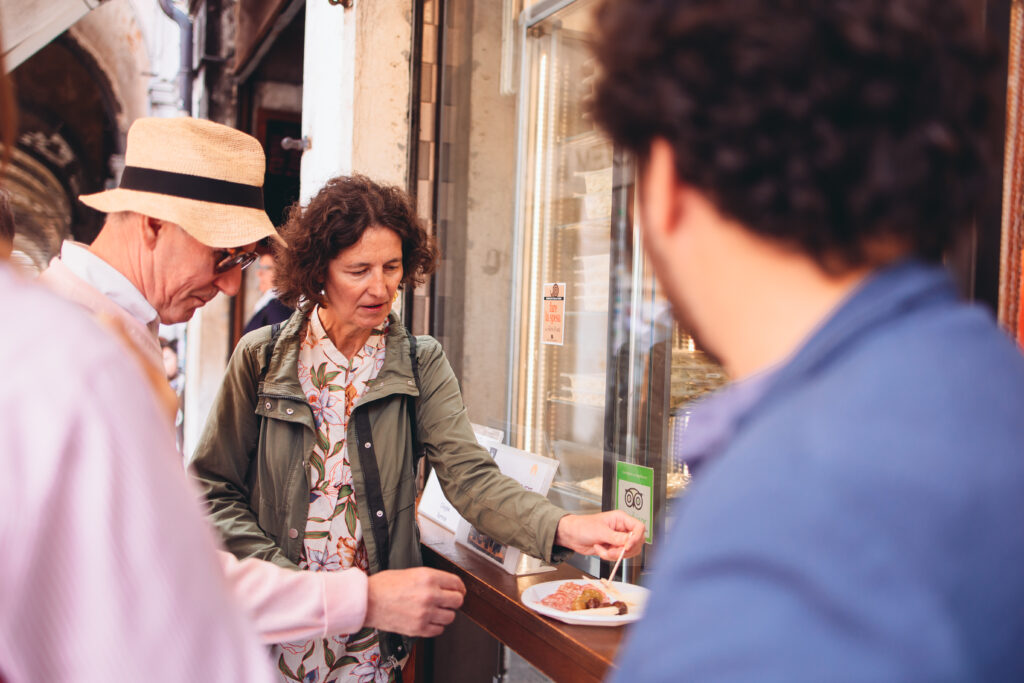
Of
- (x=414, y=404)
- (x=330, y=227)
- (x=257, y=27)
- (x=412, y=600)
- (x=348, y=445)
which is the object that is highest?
(x=257, y=27)

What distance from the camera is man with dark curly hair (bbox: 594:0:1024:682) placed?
55 centimetres

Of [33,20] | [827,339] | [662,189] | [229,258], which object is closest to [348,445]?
[229,258]

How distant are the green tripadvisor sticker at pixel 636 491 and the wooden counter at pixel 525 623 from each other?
1.47ft

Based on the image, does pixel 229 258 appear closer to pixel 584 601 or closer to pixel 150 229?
pixel 150 229

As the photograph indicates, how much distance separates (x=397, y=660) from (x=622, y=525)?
78 cm

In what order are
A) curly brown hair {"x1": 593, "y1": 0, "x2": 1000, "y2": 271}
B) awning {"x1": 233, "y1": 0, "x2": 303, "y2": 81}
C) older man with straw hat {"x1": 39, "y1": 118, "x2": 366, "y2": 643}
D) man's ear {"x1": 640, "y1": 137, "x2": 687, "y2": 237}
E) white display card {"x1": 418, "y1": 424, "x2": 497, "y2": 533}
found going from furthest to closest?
awning {"x1": 233, "y1": 0, "x2": 303, "y2": 81}, white display card {"x1": 418, "y1": 424, "x2": 497, "y2": 533}, older man with straw hat {"x1": 39, "y1": 118, "x2": 366, "y2": 643}, man's ear {"x1": 640, "y1": 137, "x2": 687, "y2": 237}, curly brown hair {"x1": 593, "y1": 0, "x2": 1000, "y2": 271}

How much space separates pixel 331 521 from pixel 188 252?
861 mm

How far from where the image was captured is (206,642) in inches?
25.6

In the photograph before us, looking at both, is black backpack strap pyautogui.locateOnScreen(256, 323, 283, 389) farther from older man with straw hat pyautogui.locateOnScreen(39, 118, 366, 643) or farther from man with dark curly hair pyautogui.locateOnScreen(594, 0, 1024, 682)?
man with dark curly hair pyautogui.locateOnScreen(594, 0, 1024, 682)

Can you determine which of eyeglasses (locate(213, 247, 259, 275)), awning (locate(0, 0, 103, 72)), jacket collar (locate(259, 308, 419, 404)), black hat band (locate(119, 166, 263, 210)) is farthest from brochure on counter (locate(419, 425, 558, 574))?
awning (locate(0, 0, 103, 72))

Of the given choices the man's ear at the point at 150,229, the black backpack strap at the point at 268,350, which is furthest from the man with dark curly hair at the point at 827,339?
the black backpack strap at the point at 268,350

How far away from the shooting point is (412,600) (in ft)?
5.70

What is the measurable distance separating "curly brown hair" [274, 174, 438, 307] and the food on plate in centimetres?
114

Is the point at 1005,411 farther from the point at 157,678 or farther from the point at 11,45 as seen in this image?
the point at 11,45
